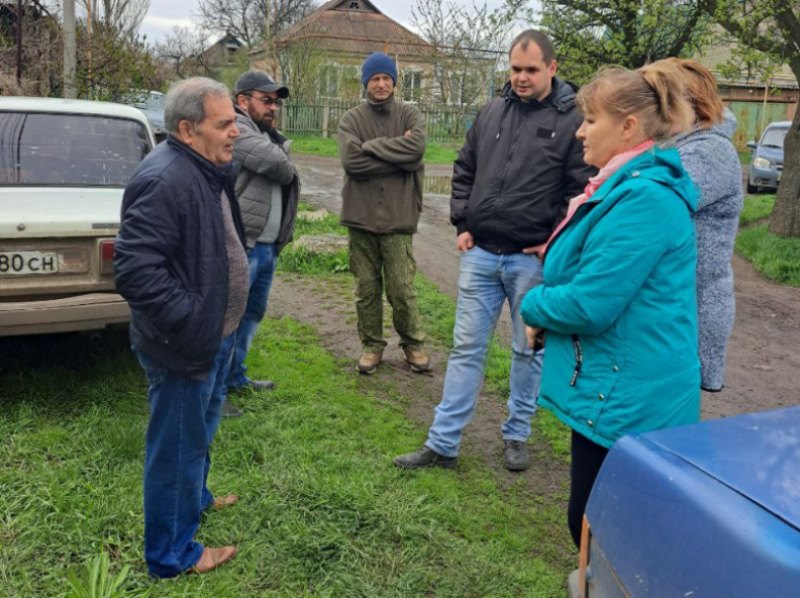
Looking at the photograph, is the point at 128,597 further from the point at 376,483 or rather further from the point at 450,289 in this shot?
the point at 450,289

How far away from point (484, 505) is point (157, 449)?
1660mm

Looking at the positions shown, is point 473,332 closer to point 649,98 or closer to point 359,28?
point 649,98

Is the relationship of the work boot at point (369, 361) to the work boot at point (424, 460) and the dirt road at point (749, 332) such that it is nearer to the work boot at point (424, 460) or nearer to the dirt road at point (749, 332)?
the dirt road at point (749, 332)

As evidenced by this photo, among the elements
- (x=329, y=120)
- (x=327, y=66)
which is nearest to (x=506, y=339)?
(x=329, y=120)

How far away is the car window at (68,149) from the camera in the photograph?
197 inches

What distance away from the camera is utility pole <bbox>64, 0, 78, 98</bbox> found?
1298cm

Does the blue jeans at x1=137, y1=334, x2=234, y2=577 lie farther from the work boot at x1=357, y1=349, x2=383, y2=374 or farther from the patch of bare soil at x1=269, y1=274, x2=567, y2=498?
the work boot at x1=357, y1=349, x2=383, y2=374

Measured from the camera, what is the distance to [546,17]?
1190 centimetres

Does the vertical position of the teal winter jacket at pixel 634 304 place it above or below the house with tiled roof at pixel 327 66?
below

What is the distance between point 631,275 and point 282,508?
1.99 meters

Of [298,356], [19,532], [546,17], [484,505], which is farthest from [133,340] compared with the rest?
[546,17]

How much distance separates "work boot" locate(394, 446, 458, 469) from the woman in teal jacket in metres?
1.57

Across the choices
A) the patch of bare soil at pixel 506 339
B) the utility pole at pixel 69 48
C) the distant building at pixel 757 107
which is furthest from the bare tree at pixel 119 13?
the distant building at pixel 757 107

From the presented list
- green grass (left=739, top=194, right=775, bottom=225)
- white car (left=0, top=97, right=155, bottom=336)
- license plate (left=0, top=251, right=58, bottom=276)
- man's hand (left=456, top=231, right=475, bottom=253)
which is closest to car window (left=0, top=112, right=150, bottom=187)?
white car (left=0, top=97, right=155, bottom=336)
